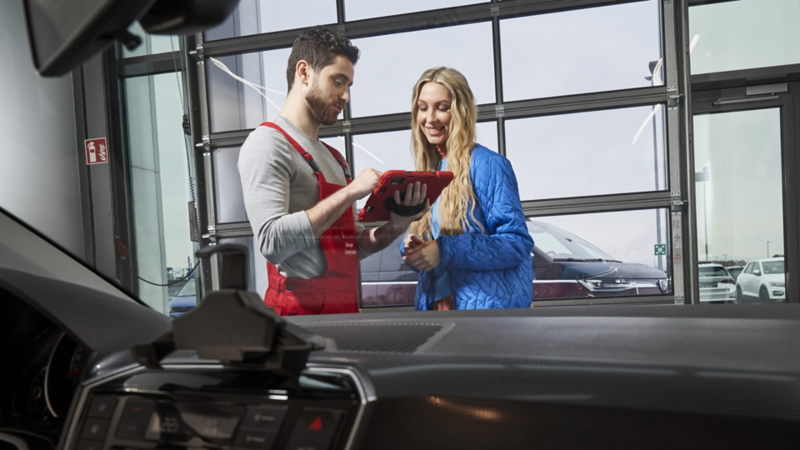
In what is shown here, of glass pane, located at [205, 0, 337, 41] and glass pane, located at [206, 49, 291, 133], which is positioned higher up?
glass pane, located at [205, 0, 337, 41]

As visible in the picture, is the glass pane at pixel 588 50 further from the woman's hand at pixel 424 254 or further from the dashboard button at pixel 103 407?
the dashboard button at pixel 103 407

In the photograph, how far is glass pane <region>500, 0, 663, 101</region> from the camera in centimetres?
218

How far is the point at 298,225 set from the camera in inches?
55.6

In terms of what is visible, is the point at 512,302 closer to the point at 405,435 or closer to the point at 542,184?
the point at 542,184

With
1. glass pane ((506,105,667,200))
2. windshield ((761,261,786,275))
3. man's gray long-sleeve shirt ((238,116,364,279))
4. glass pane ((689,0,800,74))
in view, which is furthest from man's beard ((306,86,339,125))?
windshield ((761,261,786,275))

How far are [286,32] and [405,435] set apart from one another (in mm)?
2054

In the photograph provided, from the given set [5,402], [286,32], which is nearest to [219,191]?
[286,32]

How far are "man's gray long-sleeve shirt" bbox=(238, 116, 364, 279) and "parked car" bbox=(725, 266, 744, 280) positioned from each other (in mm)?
2271

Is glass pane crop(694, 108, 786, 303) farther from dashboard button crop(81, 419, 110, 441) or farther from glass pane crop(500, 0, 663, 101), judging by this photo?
dashboard button crop(81, 419, 110, 441)

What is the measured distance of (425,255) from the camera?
1583 mm

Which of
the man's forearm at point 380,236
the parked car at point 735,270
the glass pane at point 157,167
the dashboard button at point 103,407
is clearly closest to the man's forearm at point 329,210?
the man's forearm at point 380,236

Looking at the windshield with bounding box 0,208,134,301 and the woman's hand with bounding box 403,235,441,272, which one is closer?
the windshield with bounding box 0,208,134,301

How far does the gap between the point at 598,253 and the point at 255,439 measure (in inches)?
80.8

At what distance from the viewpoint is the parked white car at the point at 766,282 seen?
277cm
